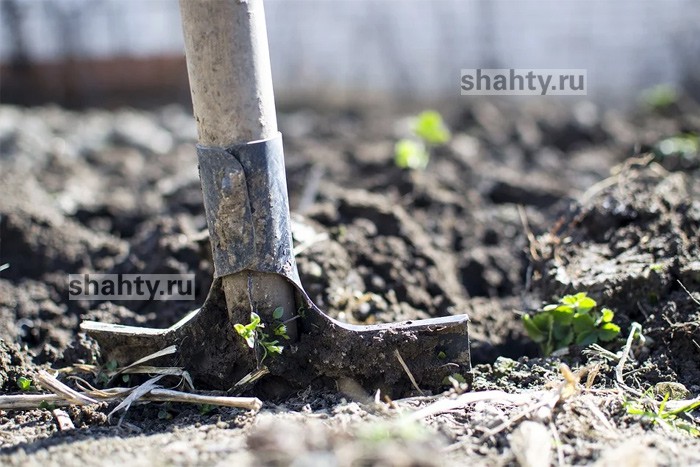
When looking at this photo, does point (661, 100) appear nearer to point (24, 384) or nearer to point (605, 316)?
point (605, 316)

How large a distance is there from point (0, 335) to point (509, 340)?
6.46ft

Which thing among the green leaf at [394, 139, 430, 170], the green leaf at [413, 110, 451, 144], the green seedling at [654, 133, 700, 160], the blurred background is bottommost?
the green seedling at [654, 133, 700, 160]

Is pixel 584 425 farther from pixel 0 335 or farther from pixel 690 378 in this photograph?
pixel 0 335

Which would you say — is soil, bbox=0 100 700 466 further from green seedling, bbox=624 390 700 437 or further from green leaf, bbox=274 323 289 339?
green leaf, bbox=274 323 289 339

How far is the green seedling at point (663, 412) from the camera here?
222 centimetres

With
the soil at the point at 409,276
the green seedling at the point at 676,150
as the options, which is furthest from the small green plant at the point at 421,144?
the green seedling at the point at 676,150

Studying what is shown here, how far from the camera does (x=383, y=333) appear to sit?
2412mm

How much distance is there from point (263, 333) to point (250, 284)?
163 mm

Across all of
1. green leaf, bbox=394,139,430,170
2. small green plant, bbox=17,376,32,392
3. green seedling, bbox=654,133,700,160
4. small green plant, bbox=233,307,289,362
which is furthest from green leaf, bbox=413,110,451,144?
small green plant, bbox=17,376,32,392

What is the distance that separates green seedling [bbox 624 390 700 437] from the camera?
7.29 ft

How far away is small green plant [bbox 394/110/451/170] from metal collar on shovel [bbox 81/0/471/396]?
256 cm

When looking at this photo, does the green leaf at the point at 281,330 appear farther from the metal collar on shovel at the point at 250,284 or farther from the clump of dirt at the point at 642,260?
the clump of dirt at the point at 642,260

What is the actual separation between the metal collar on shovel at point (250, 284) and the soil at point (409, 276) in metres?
0.11

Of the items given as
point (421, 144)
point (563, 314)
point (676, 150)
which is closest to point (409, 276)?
point (563, 314)
